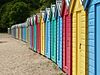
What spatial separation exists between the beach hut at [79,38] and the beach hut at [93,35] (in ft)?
1.51

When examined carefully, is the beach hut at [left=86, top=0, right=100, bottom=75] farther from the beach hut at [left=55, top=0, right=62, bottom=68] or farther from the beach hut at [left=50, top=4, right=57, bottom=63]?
the beach hut at [left=50, top=4, right=57, bottom=63]

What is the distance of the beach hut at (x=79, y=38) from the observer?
900cm

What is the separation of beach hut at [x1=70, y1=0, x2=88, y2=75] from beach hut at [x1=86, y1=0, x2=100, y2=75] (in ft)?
1.51

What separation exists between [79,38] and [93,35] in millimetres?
1690

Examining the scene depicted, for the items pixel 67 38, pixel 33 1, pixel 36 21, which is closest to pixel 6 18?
pixel 33 1

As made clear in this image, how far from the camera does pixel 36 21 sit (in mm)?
22469

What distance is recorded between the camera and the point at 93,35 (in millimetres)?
8109

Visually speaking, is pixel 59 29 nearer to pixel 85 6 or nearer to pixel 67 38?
pixel 67 38

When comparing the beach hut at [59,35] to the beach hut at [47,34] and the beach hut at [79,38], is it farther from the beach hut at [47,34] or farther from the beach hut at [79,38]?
the beach hut at [79,38]

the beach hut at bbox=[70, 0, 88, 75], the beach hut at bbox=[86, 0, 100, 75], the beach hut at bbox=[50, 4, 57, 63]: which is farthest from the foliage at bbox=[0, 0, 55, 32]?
→ the beach hut at bbox=[86, 0, 100, 75]

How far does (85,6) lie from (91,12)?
18.0 inches

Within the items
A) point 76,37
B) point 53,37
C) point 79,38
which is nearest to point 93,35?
point 79,38

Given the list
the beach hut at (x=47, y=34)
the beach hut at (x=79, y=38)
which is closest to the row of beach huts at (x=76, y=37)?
the beach hut at (x=79, y=38)

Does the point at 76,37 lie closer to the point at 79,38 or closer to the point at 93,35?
the point at 79,38
